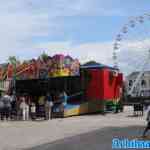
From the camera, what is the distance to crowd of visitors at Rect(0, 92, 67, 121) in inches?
1132

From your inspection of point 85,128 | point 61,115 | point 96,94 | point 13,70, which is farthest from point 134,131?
point 13,70

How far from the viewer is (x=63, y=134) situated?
69.5ft

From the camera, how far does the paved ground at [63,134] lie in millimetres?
17578

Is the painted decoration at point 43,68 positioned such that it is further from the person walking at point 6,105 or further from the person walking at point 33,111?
the person walking at point 6,105

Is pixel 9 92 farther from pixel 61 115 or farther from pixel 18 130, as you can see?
pixel 18 130

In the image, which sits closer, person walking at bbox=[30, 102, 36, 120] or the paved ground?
the paved ground

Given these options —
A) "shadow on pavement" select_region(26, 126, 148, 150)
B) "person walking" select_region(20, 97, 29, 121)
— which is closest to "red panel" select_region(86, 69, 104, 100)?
"person walking" select_region(20, 97, 29, 121)

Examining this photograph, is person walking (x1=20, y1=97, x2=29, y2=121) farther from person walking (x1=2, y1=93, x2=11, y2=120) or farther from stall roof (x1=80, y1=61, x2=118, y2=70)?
stall roof (x1=80, y1=61, x2=118, y2=70)

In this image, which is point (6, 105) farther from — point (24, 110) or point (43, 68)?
point (43, 68)

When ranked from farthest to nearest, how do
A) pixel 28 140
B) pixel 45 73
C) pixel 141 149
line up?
pixel 45 73
pixel 28 140
pixel 141 149

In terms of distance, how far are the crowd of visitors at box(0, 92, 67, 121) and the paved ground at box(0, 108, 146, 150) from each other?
84.0 inches

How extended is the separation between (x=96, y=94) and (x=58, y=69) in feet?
9.64

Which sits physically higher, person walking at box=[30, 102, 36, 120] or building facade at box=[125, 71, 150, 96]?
building facade at box=[125, 71, 150, 96]

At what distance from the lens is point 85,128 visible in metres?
23.0
